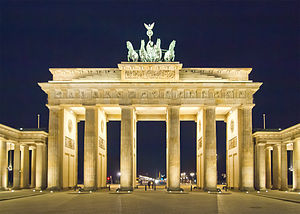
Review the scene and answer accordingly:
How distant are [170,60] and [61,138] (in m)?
19.3

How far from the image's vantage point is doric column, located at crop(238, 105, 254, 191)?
51375mm

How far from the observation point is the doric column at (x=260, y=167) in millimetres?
53366

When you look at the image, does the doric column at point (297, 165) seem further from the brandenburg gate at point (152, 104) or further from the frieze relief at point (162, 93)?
the frieze relief at point (162, 93)

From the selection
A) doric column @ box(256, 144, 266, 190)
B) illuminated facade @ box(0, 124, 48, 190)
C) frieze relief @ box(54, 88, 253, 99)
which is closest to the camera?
illuminated facade @ box(0, 124, 48, 190)

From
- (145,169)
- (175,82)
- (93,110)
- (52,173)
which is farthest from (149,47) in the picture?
(145,169)

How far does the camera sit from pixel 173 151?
169 ft

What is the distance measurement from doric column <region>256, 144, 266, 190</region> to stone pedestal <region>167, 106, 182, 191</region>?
1168 centimetres

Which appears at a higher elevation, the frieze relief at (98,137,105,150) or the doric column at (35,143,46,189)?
the frieze relief at (98,137,105,150)

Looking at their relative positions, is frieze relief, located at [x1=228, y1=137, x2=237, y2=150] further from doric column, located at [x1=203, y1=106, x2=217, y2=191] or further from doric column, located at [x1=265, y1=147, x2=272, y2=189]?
doric column, located at [x1=265, y1=147, x2=272, y2=189]

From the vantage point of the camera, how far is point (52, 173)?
51750 mm

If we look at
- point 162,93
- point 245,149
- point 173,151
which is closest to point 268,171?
point 245,149

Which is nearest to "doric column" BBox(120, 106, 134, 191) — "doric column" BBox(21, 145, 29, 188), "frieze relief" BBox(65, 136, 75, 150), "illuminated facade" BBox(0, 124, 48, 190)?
"frieze relief" BBox(65, 136, 75, 150)

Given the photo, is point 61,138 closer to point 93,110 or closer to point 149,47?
point 93,110

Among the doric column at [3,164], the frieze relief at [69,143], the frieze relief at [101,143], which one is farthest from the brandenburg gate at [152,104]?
the doric column at [3,164]
